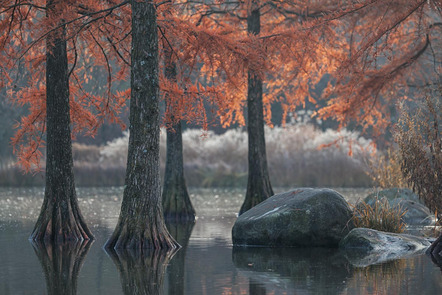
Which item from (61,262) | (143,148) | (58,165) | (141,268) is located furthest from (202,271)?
(58,165)

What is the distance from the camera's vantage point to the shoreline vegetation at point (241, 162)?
30.4 meters

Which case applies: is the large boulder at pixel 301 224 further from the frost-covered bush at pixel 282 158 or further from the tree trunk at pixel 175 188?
the frost-covered bush at pixel 282 158

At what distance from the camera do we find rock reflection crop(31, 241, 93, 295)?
881cm

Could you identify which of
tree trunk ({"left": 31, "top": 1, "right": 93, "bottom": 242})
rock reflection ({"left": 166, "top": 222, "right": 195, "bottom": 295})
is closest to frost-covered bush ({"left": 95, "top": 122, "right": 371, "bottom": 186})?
rock reflection ({"left": 166, "top": 222, "right": 195, "bottom": 295})

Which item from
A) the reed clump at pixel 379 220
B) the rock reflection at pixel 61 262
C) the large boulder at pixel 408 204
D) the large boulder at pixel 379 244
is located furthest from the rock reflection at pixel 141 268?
the large boulder at pixel 408 204

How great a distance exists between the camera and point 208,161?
33906 millimetres

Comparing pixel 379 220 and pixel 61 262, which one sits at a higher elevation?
pixel 379 220

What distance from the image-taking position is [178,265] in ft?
34.5

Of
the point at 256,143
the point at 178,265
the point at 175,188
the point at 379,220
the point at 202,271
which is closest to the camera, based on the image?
the point at 202,271

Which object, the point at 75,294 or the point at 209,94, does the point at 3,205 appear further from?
the point at 75,294

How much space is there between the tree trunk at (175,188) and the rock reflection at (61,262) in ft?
18.6

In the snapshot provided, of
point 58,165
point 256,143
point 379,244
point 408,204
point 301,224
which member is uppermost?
point 256,143

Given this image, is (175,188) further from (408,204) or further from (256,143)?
(408,204)

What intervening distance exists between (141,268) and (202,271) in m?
0.81
